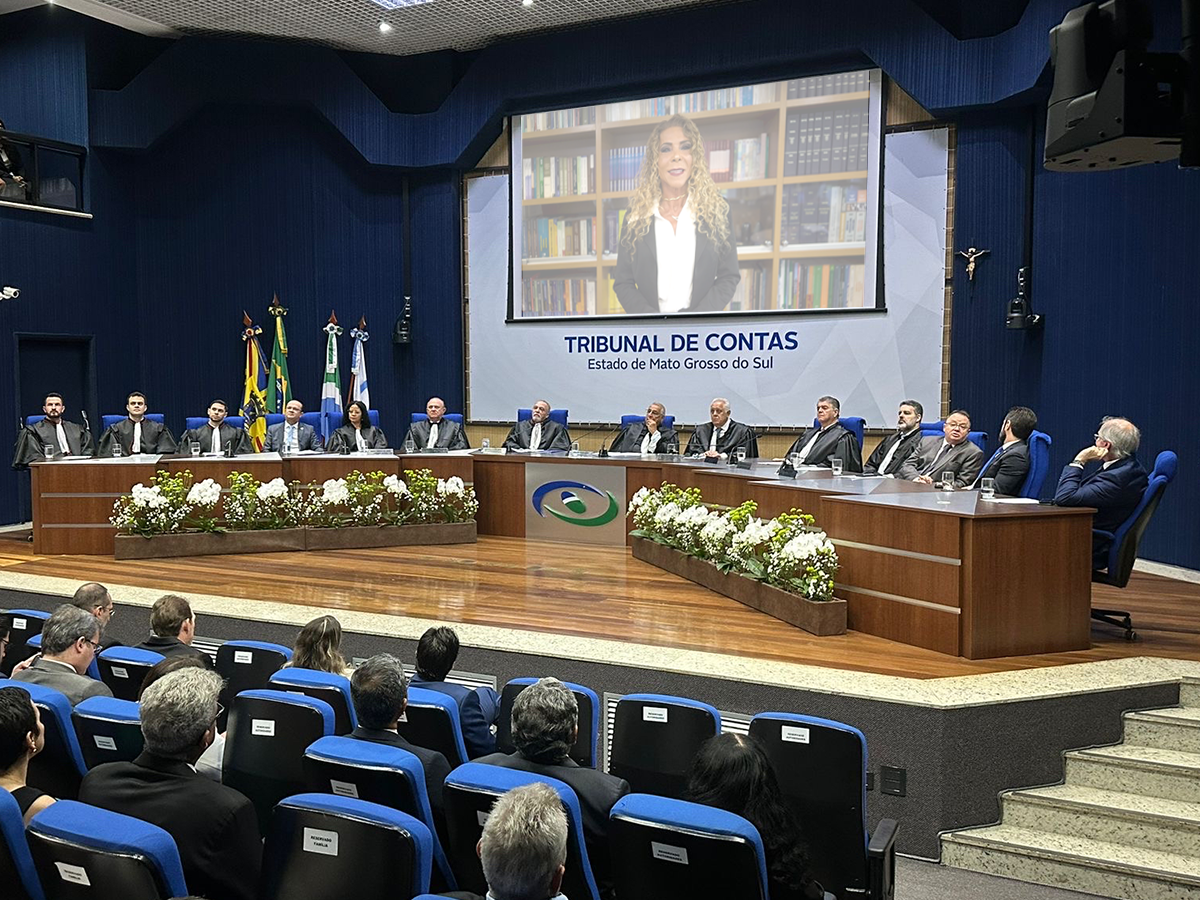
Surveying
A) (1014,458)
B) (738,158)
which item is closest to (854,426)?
(1014,458)

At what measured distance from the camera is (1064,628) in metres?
4.76

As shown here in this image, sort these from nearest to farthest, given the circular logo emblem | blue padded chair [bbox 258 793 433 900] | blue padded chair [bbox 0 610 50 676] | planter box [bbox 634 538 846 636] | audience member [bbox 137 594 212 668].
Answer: blue padded chair [bbox 258 793 433 900] < audience member [bbox 137 594 212 668] < blue padded chair [bbox 0 610 50 676] < planter box [bbox 634 538 846 636] < the circular logo emblem

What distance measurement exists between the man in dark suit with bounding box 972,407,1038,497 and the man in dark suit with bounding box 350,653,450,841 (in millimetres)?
4239

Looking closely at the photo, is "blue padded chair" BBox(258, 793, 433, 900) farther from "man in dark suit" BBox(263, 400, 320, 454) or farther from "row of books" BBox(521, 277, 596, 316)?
"row of books" BBox(521, 277, 596, 316)

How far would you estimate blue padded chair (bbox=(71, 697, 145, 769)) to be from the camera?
2836mm

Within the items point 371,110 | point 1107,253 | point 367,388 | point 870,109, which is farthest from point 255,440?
point 1107,253

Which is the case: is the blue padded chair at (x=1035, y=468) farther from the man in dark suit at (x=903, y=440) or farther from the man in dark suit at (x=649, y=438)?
the man in dark suit at (x=649, y=438)

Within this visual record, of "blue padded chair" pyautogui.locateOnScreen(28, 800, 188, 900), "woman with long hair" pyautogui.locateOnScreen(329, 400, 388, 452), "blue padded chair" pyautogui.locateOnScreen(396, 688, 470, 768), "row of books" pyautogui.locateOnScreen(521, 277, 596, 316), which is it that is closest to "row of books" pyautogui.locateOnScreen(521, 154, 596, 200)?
"row of books" pyautogui.locateOnScreen(521, 277, 596, 316)

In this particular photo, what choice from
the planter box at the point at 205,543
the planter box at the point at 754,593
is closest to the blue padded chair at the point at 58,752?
the planter box at the point at 754,593

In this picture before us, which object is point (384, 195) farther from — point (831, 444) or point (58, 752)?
point (58, 752)

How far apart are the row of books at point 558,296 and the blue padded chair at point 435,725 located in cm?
779

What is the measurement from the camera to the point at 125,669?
3.73 meters

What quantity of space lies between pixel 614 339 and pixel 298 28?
440cm

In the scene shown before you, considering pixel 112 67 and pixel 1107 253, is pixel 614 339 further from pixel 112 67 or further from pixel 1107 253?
pixel 112 67
